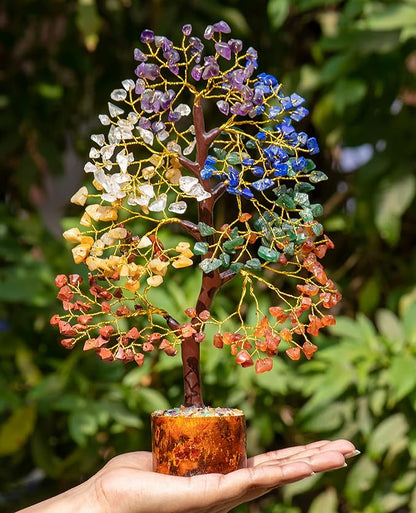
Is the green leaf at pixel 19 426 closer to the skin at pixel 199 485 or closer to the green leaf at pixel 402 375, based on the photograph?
the green leaf at pixel 402 375

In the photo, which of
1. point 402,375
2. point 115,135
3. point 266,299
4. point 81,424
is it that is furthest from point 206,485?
point 266,299

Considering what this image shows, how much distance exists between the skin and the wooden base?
29mm

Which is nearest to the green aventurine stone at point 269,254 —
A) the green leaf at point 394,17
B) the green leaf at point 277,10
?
the green leaf at point 394,17

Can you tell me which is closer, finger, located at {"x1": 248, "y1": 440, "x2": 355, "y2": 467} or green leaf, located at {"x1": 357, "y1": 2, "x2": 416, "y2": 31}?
finger, located at {"x1": 248, "y1": 440, "x2": 355, "y2": 467}

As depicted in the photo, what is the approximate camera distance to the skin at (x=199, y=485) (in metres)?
0.84

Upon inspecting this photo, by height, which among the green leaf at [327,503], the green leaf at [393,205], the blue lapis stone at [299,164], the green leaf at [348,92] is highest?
the green leaf at [348,92]

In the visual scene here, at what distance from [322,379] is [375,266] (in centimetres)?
51

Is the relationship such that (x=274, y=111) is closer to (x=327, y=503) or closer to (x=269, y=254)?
(x=269, y=254)

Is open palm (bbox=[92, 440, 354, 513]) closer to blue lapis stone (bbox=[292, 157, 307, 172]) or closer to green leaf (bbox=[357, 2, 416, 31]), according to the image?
blue lapis stone (bbox=[292, 157, 307, 172])

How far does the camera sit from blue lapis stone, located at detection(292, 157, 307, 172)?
88 cm

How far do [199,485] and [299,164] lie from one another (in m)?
0.34

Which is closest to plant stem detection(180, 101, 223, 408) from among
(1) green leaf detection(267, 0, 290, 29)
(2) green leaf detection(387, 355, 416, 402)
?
(2) green leaf detection(387, 355, 416, 402)

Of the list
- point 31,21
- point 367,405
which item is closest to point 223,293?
point 367,405

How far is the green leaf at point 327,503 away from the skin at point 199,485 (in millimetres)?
953
